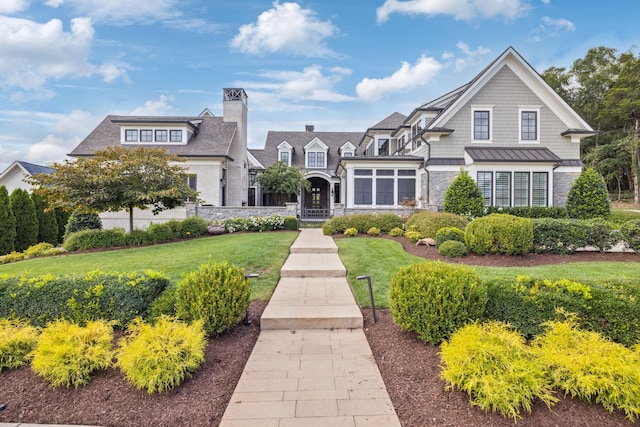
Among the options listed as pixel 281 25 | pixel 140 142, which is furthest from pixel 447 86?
pixel 140 142

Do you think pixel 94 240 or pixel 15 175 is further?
A: pixel 15 175

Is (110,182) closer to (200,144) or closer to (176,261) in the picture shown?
(176,261)

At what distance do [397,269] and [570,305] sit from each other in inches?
147

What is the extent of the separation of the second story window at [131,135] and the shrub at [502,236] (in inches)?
843

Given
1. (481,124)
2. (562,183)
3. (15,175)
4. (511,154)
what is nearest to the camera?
(511,154)

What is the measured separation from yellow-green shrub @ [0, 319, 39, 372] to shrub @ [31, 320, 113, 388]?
0.37 metres

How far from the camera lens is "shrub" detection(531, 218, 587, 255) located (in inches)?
349

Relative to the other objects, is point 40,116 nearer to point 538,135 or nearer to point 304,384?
point 304,384

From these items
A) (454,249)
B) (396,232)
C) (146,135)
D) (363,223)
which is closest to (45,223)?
(146,135)

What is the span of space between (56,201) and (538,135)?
22.3 metres

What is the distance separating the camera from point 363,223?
14125 mm

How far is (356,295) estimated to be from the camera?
5.92 metres

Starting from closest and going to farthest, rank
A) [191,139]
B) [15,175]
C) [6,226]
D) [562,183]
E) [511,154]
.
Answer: [6,226]
[511,154]
[562,183]
[15,175]
[191,139]

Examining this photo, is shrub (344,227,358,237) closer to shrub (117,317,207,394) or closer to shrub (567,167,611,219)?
shrub (117,317,207,394)
